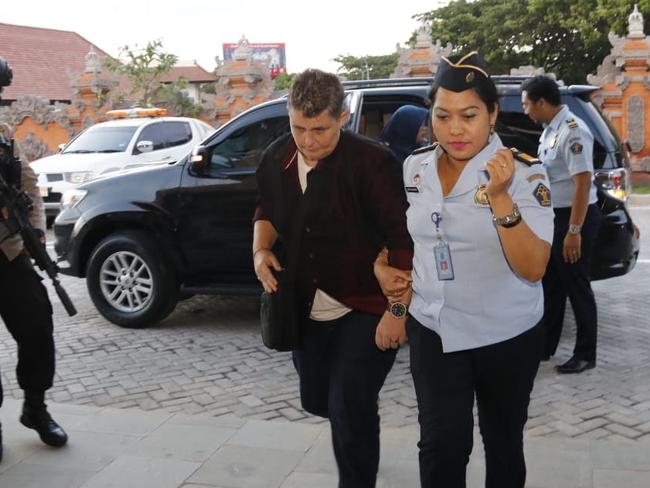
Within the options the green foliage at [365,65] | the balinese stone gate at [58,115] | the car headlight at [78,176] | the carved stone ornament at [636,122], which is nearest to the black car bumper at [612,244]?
the car headlight at [78,176]

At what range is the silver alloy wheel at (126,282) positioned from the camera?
751cm

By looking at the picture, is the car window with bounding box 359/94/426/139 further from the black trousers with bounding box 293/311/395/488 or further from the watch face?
the watch face

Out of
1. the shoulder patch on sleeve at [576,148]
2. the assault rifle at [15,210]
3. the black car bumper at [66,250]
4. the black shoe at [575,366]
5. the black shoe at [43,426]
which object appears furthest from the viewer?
the black car bumper at [66,250]

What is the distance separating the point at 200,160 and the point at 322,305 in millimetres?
4048

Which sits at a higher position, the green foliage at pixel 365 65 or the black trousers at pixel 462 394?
the green foliage at pixel 365 65

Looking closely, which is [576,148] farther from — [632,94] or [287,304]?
[632,94]

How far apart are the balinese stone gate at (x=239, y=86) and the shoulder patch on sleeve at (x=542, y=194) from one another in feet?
74.6

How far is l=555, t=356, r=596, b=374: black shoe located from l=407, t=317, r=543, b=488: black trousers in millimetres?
2945

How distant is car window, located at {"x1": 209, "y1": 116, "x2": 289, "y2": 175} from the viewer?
731 centimetres

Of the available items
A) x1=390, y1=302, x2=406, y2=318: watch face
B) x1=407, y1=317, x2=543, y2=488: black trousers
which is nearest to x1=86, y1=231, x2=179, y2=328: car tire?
x1=390, y1=302, x2=406, y2=318: watch face

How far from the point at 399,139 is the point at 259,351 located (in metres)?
1.94

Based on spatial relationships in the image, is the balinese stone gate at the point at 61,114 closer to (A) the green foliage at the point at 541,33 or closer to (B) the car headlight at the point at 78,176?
(B) the car headlight at the point at 78,176

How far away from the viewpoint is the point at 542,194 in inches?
111

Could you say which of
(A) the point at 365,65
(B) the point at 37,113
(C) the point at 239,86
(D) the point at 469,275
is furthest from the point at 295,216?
(A) the point at 365,65
